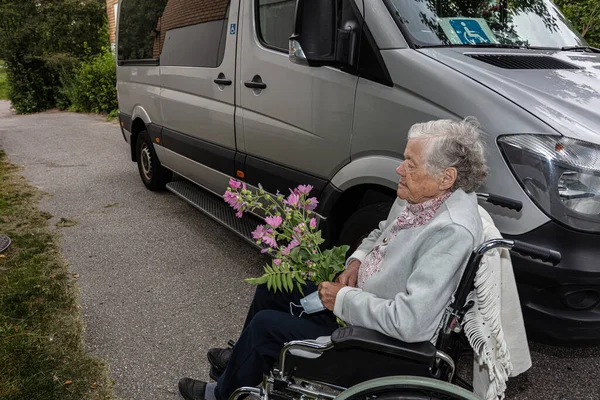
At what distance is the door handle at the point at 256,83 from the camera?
3.70 m

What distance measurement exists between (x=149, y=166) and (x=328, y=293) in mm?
4774

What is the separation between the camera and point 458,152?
187 cm

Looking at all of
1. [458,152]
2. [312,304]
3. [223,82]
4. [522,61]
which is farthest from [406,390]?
[223,82]

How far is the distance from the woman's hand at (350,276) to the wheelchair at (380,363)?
1.17 ft

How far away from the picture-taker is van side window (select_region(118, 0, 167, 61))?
18.2 ft

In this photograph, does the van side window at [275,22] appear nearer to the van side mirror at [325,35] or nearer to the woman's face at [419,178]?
the van side mirror at [325,35]

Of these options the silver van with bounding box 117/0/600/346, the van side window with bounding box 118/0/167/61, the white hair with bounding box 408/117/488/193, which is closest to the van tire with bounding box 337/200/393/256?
the silver van with bounding box 117/0/600/346

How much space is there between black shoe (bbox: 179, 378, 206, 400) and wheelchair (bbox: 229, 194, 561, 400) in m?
0.52

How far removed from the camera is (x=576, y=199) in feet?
7.17

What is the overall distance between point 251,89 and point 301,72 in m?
0.64

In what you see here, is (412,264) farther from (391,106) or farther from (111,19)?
(111,19)

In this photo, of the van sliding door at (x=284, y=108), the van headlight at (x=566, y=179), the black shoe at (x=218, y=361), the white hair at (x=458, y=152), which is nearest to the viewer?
the white hair at (x=458, y=152)

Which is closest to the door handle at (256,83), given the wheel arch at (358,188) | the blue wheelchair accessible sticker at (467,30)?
the wheel arch at (358,188)

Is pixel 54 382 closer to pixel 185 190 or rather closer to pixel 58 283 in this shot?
pixel 58 283
